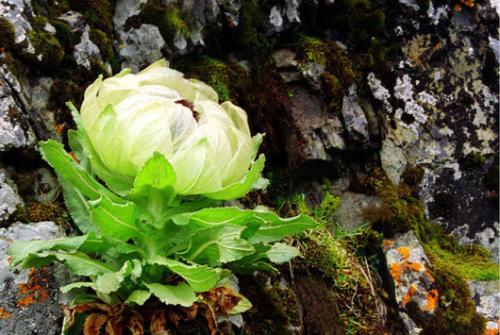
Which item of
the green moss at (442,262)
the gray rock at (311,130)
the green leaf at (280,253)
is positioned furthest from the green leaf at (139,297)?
the green moss at (442,262)

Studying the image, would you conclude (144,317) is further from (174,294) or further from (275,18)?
(275,18)

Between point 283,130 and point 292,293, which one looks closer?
point 292,293

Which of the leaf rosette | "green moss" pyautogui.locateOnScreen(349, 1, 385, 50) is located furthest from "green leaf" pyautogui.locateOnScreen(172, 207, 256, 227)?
"green moss" pyautogui.locateOnScreen(349, 1, 385, 50)

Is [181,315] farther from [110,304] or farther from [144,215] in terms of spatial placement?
[144,215]

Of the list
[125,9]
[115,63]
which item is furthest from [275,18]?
[115,63]

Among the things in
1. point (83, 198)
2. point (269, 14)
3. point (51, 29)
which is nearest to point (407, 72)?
point (269, 14)

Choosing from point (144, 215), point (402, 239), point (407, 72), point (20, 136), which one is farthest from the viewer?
point (407, 72)

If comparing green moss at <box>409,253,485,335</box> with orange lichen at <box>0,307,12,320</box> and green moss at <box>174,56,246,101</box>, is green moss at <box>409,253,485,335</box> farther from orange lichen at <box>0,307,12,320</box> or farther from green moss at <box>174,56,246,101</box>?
orange lichen at <box>0,307,12,320</box>
